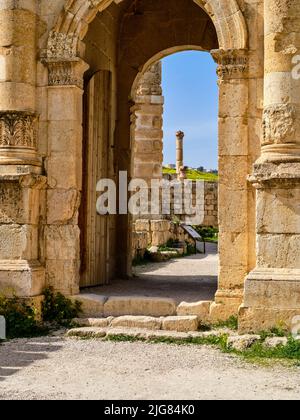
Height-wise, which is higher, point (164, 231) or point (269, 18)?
point (269, 18)

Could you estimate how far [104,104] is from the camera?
34.8 ft

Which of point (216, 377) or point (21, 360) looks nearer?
point (216, 377)

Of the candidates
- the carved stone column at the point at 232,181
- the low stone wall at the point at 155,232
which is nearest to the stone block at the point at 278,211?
the carved stone column at the point at 232,181

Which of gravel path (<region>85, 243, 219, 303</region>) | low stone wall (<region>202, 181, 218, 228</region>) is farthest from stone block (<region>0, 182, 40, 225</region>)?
low stone wall (<region>202, 181, 218, 228</region>)

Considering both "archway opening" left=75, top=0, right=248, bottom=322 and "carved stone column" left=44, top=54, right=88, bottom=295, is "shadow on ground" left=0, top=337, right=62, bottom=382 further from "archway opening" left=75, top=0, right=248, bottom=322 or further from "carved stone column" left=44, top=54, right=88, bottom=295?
"archway opening" left=75, top=0, right=248, bottom=322

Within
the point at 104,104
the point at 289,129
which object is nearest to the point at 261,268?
the point at 289,129

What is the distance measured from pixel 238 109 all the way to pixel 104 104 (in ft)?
10.6

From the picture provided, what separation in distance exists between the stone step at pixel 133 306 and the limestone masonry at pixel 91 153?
271 millimetres

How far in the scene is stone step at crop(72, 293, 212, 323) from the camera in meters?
8.16

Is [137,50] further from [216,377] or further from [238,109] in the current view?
[216,377]

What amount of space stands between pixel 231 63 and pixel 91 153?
9.30 ft

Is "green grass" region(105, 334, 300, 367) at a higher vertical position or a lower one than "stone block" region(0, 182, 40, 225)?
lower

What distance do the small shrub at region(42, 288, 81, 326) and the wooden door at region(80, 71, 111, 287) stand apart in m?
1.08

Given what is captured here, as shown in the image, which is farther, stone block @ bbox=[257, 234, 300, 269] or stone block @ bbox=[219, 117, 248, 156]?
stone block @ bbox=[219, 117, 248, 156]
